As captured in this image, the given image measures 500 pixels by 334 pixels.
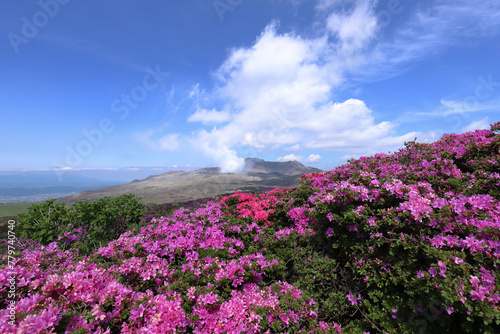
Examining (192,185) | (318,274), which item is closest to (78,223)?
(318,274)

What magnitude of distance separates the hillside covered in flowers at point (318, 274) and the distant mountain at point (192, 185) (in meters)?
14.6

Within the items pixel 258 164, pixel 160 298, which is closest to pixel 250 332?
pixel 160 298

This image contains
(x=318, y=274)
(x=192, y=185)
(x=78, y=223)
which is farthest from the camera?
(x=192, y=185)

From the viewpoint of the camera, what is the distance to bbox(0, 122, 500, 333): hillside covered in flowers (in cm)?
270

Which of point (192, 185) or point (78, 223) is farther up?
point (78, 223)

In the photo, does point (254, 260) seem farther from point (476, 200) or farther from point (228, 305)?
point (476, 200)

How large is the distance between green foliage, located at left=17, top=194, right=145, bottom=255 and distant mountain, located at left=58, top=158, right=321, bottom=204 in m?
14.7

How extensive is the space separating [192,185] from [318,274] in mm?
48724

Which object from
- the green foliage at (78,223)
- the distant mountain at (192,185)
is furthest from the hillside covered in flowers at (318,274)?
the distant mountain at (192,185)

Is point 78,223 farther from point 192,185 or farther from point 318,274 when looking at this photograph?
point 192,185

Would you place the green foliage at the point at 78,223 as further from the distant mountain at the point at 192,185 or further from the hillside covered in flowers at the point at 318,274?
the distant mountain at the point at 192,185

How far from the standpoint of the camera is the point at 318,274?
4277 mm

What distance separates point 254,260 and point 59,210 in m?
7.22

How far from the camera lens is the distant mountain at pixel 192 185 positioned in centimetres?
4069
